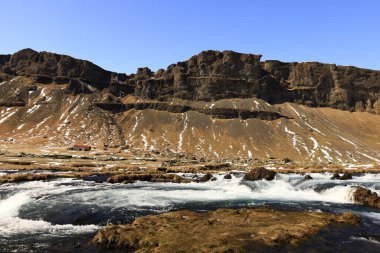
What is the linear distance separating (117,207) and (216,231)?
1664cm

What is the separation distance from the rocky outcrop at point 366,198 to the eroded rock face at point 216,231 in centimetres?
1223

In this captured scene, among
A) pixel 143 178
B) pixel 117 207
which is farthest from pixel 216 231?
pixel 143 178

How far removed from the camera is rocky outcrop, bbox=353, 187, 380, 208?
145 feet

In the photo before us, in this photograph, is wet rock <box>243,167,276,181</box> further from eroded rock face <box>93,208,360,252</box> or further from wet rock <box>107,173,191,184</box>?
eroded rock face <box>93,208,360,252</box>

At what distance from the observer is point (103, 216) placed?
1421 inches

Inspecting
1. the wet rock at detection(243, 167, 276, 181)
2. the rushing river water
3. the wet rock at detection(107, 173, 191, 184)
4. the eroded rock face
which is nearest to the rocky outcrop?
the rushing river water

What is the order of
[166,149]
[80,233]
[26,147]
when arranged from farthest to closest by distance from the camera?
[166,149], [26,147], [80,233]

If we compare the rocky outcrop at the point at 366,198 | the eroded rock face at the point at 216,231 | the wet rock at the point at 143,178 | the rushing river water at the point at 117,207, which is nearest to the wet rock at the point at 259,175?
the rushing river water at the point at 117,207

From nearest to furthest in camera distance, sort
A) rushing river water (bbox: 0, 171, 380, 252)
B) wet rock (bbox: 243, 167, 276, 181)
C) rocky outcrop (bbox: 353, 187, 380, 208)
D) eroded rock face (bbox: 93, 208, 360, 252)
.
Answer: eroded rock face (bbox: 93, 208, 360, 252) → rushing river water (bbox: 0, 171, 380, 252) → rocky outcrop (bbox: 353, 187, 380, 208) → wet rock (bbox: 243, 167, 276, 181)

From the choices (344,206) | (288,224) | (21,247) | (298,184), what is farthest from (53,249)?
(298,184)

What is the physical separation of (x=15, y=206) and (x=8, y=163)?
73.7 m

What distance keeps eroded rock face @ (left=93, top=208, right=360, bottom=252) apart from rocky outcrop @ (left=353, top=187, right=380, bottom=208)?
482 inches

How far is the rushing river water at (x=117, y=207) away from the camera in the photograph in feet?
88.8

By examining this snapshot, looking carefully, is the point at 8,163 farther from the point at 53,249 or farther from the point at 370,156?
the point at 370,156
